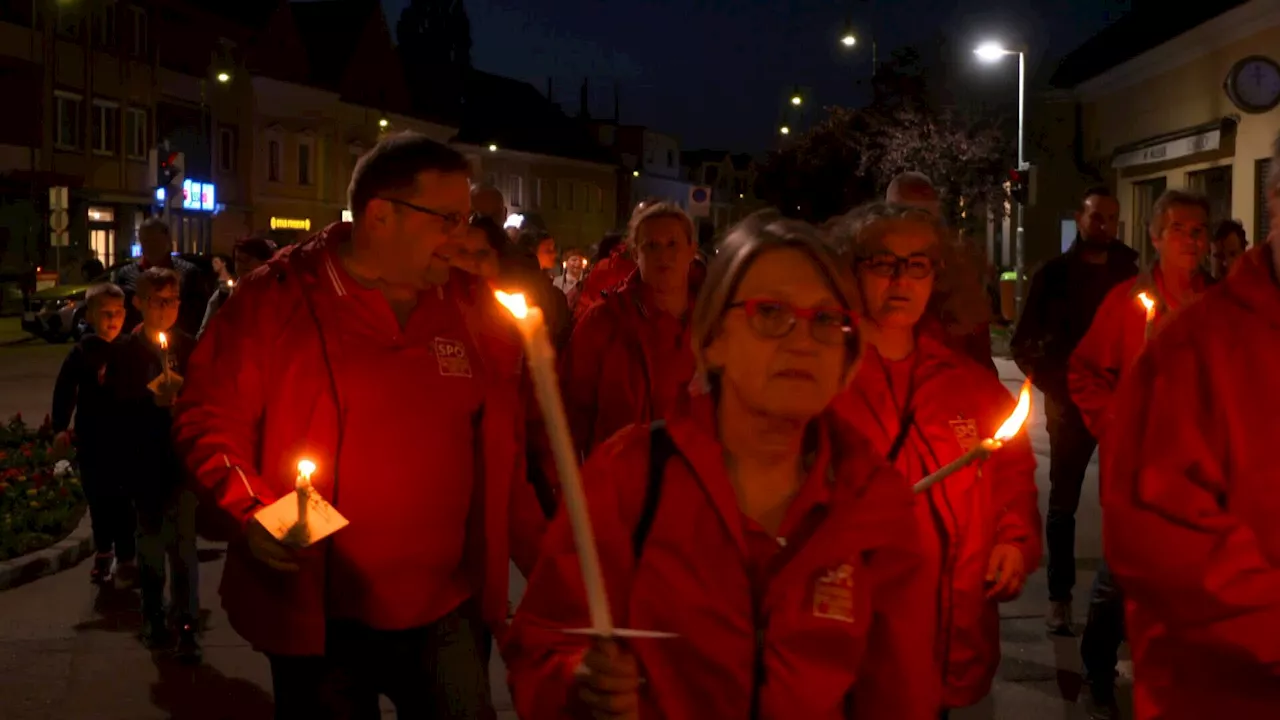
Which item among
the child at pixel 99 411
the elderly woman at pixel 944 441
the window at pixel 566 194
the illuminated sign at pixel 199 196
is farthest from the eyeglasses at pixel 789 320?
the window at pixel 566 194

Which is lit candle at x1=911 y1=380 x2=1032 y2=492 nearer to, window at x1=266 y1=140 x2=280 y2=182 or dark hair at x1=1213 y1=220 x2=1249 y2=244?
dark hair at x1=1213 y1=220 x2=1249 y2=244

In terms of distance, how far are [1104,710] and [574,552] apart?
4.20 metres

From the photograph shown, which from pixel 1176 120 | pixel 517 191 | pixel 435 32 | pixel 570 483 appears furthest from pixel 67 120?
pixel 435 32

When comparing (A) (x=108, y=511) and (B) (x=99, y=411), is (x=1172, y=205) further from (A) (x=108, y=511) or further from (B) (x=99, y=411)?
(A) (x=108, y=511)

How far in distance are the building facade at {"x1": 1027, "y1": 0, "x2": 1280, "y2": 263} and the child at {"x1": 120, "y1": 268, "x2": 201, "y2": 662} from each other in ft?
49.0

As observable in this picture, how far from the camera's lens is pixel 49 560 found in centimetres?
928

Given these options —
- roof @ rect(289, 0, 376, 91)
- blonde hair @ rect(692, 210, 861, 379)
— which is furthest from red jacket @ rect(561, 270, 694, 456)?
roof @ rect(289, 0, 376, 91)

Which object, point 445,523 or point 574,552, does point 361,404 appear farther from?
point 574,552

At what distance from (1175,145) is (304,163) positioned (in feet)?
131

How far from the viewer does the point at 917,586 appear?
261 centimetres

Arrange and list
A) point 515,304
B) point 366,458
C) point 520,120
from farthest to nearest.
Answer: point 520,120, point 366,458, point 515,304

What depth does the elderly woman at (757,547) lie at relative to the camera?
8.02 ft

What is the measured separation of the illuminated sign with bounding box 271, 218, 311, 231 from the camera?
5431 centimetres

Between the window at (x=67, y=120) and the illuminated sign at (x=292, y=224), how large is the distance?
35.6 ft
